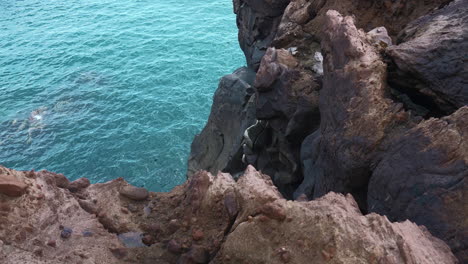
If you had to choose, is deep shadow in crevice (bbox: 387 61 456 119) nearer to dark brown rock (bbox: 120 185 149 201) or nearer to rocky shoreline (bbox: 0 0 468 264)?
rocky shoreline (bbox: 0 0 468 264)

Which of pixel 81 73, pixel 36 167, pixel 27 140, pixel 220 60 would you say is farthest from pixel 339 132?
pixel 81 73

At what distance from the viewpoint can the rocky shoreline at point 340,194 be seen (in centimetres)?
590

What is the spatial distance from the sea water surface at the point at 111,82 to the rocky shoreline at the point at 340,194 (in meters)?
19.5

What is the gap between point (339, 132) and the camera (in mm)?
9492

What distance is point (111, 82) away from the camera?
4003 centimetres

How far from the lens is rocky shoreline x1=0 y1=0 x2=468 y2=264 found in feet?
19.4

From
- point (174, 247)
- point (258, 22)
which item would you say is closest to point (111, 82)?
point (258, 22)

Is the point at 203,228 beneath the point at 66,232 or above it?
above

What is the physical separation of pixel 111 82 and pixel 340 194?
37.2 meters

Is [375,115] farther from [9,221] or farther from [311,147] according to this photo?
[9,221]

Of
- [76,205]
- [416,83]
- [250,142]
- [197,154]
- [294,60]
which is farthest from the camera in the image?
[197,154]

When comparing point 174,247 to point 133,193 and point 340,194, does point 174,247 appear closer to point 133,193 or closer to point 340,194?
point 133,193

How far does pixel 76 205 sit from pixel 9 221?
1.53 m

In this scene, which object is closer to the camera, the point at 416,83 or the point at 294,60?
the point at 416,83
